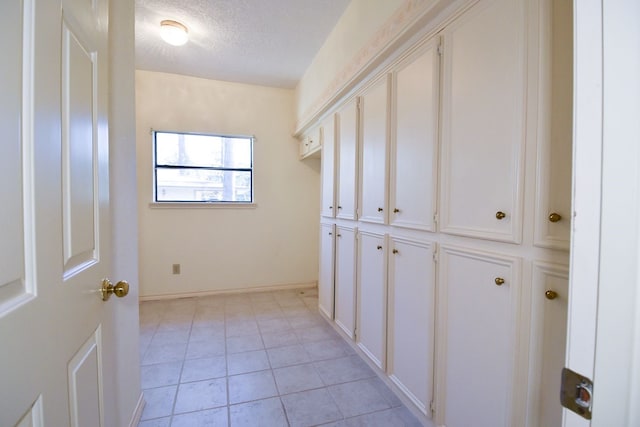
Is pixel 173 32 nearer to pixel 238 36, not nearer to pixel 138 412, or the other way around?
pixel 238 36

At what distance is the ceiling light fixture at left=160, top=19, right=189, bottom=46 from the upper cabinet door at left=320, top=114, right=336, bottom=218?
1485mm

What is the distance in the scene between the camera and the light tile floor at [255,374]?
164 centimetres

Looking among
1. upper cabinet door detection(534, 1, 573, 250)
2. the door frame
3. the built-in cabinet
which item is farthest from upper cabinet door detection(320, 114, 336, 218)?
the door frame

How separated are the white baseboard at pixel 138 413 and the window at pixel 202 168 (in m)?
2.47

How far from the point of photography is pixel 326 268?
2.96 m

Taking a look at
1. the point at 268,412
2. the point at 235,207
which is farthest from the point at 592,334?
the point at 235,207

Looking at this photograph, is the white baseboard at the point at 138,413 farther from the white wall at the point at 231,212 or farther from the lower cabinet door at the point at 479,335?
the white wall at the point at 231,212

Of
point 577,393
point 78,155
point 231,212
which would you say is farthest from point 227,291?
point 577,393

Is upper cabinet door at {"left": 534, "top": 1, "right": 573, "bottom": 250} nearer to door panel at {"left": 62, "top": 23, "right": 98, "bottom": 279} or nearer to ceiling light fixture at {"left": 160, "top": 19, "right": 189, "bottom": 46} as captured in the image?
door panel at {"left": 62, "top": 23, "right": 98, "bottom": 279}

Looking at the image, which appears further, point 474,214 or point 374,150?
point 374,150

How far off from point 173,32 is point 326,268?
2.59 metres

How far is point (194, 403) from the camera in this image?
1.74 m

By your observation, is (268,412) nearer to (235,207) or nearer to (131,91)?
(131,91)

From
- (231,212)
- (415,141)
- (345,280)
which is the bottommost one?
(345,280)
